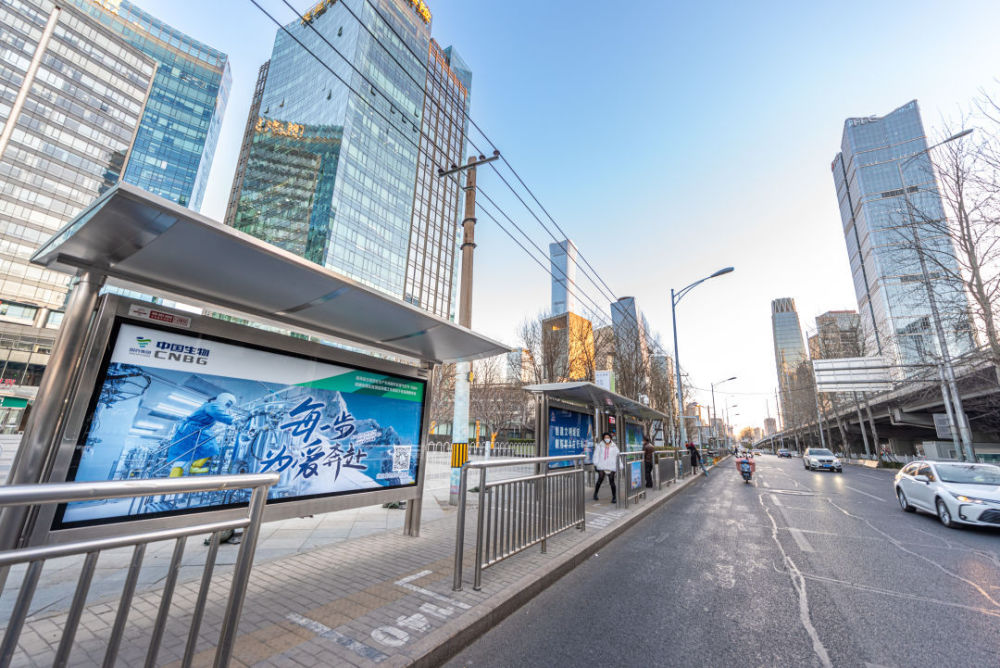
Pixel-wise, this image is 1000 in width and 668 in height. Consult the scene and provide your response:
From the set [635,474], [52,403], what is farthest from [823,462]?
[52,403]

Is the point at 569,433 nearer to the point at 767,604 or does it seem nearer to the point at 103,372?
the point at 767,604

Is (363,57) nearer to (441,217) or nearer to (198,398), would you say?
(441,217)

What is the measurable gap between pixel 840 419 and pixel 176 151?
133 m

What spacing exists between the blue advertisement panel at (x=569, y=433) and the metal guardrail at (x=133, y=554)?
7205 mm

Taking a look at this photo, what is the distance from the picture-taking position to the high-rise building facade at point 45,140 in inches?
2101

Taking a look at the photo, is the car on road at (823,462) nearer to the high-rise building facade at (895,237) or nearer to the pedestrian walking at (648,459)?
the high-rise building facade at (895,237)

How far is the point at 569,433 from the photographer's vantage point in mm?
10398

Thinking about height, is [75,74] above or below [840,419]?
above

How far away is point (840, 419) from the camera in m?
47.2

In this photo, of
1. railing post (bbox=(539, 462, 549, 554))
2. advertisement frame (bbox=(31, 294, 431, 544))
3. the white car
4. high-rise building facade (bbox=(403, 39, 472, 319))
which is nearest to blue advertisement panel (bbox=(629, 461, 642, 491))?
railing post (bbox=(539, 462, 549, 554))

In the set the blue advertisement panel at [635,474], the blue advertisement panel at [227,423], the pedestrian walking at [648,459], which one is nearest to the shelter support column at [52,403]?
Answer: the blue advertisement panel at [227,423]

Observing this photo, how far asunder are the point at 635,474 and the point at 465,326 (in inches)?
240

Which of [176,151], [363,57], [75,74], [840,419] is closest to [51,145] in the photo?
[75,74]

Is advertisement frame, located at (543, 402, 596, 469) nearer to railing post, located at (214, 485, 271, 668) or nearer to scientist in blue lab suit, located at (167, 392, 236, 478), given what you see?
scientist in blue lab suit, located at (167, 392, 236, 478)
